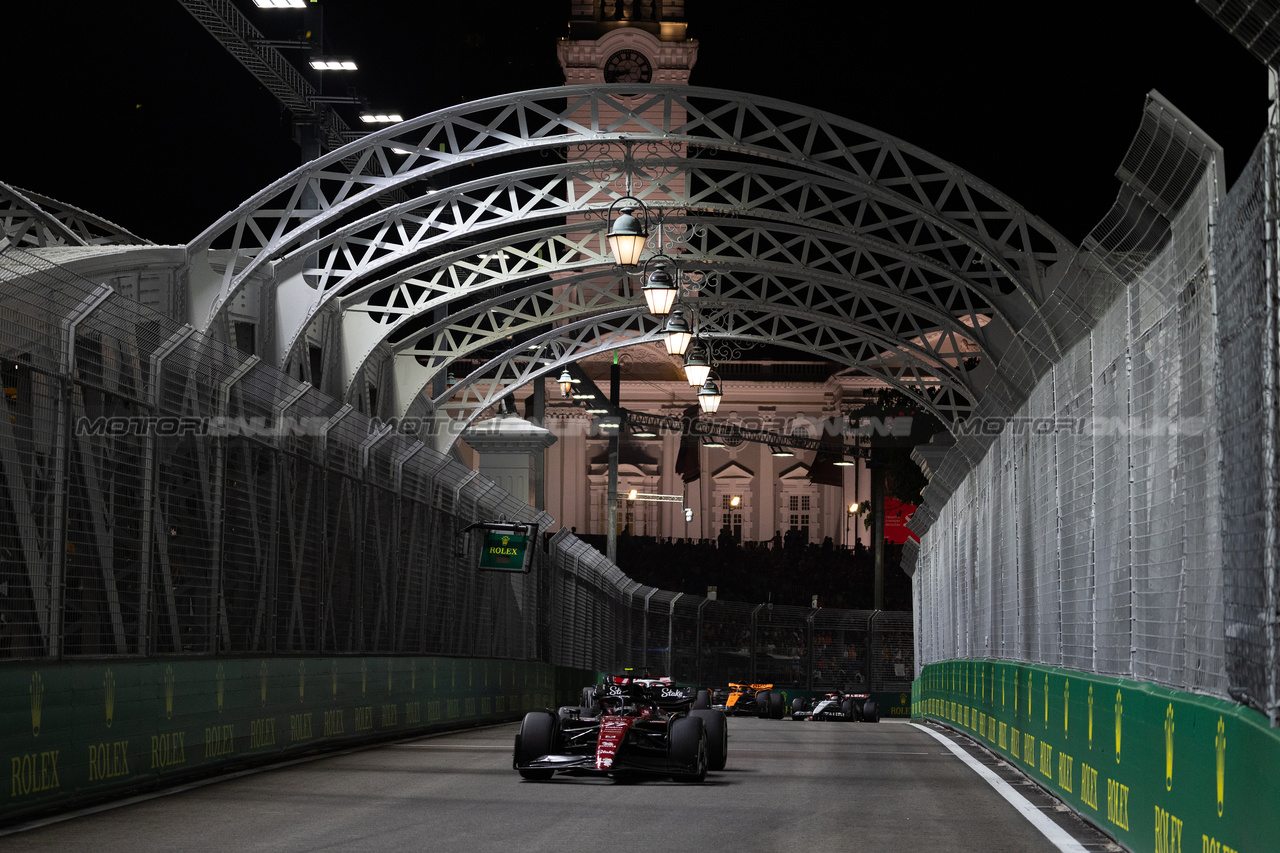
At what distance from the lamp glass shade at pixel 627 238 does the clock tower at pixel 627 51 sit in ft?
179

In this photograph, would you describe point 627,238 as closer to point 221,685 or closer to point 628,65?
point 221,685

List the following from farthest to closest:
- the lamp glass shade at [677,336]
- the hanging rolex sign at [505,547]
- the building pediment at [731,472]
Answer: the building pediment at [731,472] → the lamp glass shade at [677,336] → the hanging rolex sign at [505,547]

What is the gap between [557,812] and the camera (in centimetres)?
930

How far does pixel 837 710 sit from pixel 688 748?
18.4m

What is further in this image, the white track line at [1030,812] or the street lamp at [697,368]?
the street lamp at [697,368]

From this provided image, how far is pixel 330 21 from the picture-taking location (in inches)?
1318

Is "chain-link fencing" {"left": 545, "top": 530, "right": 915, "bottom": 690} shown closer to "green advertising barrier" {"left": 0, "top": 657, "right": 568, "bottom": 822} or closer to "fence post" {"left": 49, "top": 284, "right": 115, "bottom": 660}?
"green advertising barrier" {"left": 0, "top": 657, "right": 568, "bottom": 822}

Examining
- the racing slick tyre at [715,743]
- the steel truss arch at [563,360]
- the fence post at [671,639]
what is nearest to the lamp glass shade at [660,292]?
the racing slick tyre at [715,743]

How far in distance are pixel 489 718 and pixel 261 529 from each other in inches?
377

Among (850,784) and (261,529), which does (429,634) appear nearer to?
(261,529)

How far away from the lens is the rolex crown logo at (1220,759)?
559cm

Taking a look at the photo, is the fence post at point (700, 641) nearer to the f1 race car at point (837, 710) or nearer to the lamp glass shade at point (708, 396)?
the f1 race car at point (837, 710)

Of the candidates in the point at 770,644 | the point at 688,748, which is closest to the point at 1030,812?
the point at 688,748

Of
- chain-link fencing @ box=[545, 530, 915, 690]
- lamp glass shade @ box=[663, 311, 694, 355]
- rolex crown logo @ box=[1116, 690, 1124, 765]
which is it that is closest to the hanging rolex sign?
lamp glass shade @ box=[663, 311, 694, 355]
